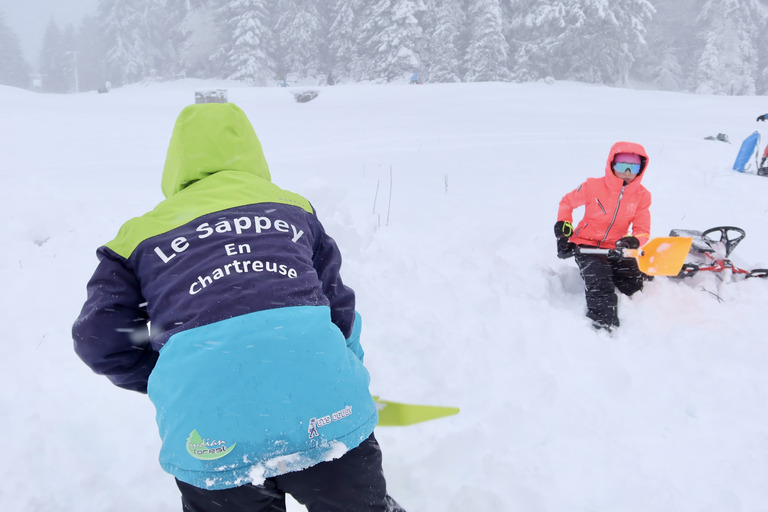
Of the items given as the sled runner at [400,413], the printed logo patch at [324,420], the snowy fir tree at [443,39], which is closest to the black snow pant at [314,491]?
the printed logo patch at [324,420]

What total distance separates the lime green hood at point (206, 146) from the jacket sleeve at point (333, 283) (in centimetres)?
42

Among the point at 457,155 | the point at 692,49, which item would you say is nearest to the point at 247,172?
the point at 457,155

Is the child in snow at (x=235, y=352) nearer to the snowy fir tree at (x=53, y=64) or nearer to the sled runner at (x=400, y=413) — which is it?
the sled runner at (x=400, y=413)

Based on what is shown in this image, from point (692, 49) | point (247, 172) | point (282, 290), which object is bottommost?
point (282, 290)

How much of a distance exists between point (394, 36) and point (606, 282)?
32.3 m

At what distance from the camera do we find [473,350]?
3.78 metres

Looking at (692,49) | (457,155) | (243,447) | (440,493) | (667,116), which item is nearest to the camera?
(243,447)

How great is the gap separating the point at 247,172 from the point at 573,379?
9.07ft

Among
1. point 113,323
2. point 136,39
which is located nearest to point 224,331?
point 113,323

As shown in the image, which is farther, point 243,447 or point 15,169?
point 15,169

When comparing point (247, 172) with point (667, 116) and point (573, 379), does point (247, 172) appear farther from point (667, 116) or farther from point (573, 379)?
point (667, 116)

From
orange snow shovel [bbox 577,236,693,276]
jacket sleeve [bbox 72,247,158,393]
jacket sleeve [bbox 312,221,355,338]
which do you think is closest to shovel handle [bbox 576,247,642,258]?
orange snow shovel [bbox 577,236,693,276]

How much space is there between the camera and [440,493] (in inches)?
104

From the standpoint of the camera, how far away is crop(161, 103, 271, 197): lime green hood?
193 centimetres
